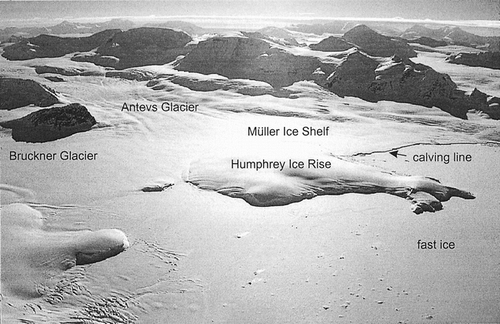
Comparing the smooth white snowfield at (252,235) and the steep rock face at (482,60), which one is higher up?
the steep rock face at (482,60)

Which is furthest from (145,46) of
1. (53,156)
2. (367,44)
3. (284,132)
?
(53,156)

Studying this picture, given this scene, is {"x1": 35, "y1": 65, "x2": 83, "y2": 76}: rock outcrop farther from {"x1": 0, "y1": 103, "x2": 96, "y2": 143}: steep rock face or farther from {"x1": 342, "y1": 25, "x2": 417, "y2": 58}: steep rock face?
{"x1": 342, "y1": 25, "x2": 417, "y2": 58}: steep rock face

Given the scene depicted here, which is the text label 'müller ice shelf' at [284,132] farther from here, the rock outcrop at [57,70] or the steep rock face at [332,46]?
the rock outcrop at [57,70]

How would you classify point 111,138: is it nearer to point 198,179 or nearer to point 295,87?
point 198,179

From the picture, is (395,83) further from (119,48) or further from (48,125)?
(119,48)

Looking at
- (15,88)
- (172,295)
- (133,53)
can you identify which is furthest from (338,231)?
(133,53)

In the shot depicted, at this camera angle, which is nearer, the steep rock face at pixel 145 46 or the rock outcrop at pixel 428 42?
the steep rock face at pixel 145 46

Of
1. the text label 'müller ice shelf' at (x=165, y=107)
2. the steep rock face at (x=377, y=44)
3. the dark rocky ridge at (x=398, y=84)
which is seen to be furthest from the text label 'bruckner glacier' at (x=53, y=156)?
the steep rock face at (x=377, y=44)

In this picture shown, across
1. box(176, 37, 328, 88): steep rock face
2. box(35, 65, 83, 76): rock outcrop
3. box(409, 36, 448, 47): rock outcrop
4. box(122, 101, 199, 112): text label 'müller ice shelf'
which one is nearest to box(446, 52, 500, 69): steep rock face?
box(409, 36, 448, 47): rock outcrop
